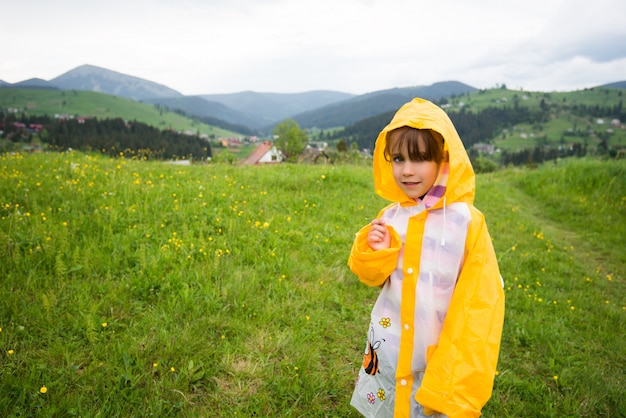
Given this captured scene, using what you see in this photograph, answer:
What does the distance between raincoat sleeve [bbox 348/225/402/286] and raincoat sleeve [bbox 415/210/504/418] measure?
0.41 m

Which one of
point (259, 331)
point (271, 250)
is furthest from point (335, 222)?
point (259, 331)

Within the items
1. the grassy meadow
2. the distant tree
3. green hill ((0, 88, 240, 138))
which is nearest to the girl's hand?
the grassy meadow

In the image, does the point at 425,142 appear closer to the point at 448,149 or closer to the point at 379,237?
the point at 448,149

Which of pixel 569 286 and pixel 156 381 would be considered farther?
pixel 569 286

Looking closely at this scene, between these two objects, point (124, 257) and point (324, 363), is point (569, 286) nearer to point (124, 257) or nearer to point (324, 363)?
point (324, 363)

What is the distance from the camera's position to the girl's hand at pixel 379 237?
83.3 inches

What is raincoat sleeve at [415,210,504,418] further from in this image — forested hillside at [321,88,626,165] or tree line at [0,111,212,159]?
forested hillside at [321,88,626,165]

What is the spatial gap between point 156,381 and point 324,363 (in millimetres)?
1700

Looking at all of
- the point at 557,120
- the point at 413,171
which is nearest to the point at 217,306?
the point at 413,171

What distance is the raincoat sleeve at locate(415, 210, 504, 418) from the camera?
179 cm

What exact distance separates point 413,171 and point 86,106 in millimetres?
215340

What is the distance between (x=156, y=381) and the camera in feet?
9.88

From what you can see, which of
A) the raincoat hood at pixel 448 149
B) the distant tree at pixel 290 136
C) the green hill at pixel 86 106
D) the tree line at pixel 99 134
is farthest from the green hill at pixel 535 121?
the raincoat hood at pixel 448 149

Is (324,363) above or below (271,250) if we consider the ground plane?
below
